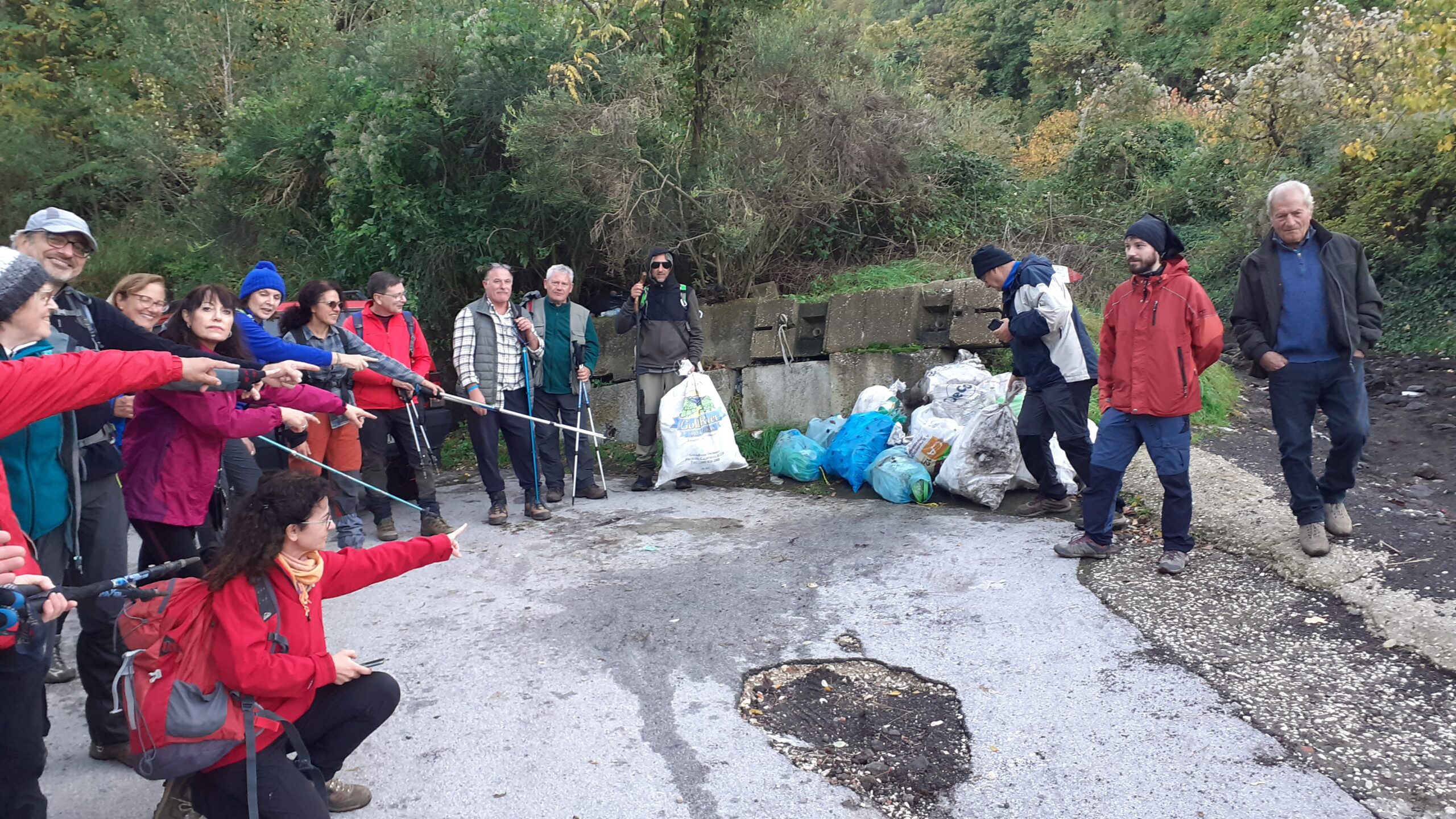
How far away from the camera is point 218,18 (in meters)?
14.3

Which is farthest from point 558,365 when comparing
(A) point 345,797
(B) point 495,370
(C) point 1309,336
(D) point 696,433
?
(C) point 1309,336

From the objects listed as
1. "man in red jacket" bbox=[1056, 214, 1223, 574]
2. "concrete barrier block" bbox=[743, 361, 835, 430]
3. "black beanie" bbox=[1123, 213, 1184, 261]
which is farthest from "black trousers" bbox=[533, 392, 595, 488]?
"black beanie" bbox=[1123, 213, 1184, 261]

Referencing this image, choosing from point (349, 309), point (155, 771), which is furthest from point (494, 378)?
point (155, 771)

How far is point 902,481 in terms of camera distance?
22.0 ft

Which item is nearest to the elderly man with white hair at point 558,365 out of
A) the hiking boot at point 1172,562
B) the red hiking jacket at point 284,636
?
the hiking boot at point 1172,562

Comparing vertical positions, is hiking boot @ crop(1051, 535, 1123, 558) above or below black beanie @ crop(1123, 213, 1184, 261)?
below

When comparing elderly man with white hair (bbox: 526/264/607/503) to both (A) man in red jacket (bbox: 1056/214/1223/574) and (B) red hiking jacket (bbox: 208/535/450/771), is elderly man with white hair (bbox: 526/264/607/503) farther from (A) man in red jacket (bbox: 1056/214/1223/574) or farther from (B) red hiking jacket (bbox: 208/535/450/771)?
(B) red hiking jacket (bbox: 208/535/450/771)

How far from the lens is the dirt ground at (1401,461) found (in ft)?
15.0

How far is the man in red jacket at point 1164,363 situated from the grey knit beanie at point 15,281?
4.51 meters

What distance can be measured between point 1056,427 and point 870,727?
2834mm

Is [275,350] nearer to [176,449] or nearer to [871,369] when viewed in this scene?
[176,449]

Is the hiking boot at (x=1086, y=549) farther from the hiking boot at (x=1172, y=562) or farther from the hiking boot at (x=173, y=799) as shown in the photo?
the hiking boot at (x=173, y=799)

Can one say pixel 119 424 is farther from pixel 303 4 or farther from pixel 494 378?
pixel 303 4

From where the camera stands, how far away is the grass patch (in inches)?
352
